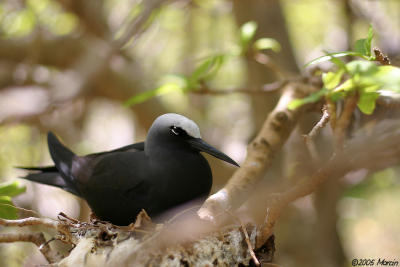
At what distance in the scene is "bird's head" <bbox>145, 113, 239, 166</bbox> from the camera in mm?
2809

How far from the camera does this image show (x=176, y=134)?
2.86 metres

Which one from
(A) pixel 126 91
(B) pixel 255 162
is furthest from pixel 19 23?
(B) pixel 255 162

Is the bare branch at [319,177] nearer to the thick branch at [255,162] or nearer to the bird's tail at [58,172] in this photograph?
the thick branch at [255,162]

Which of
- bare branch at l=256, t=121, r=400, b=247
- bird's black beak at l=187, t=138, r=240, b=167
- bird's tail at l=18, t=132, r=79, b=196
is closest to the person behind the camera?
bare branch at l=256, t=121, r=400, b=247

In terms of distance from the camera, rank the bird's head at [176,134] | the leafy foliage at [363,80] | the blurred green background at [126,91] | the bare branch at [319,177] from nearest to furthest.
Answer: the leafy foliage at [363,80], the bare branch at [319,177], the bird's head at [176,134], the blurred green background at [126,91]

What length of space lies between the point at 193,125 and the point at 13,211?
3.62 ft

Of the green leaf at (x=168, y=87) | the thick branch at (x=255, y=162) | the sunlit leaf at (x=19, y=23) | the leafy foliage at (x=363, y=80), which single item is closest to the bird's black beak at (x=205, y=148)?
the thick branch at (x=255, y=162)

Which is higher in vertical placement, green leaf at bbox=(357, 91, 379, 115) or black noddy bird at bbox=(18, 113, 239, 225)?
green leaf at bbox=(357, 91, 379, 115)

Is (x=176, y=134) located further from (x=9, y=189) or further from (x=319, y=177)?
(x=319, y=177)

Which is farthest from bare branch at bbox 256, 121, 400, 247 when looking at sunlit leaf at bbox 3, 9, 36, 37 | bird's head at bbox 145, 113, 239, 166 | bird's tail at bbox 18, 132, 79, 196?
sunlit leaf at bbox 3, 9, 36, 37

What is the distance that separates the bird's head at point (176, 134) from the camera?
111 inches

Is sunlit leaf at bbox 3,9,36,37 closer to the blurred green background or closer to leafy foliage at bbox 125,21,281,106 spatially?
the blurred green background

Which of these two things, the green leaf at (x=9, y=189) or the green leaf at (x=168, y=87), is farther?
the green leaf at (x=168, y=87)

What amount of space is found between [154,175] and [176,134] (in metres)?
0.28
